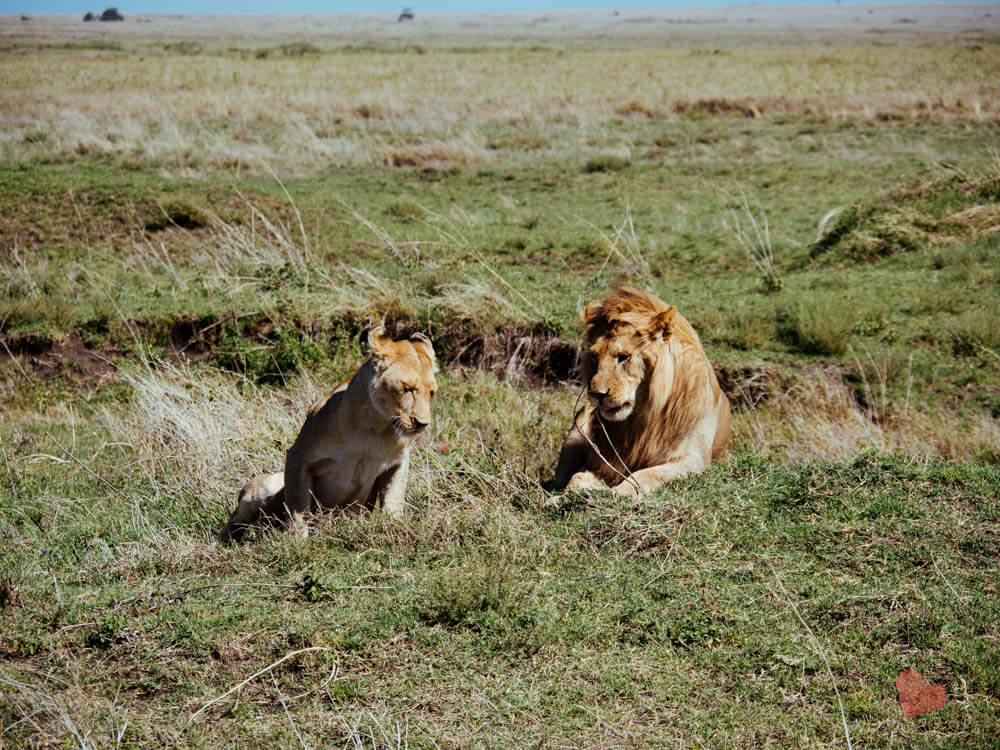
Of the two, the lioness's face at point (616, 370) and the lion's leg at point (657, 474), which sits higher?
the lioness's face at point (616, 370)

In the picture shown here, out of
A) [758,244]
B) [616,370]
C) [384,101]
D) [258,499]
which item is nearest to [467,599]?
[616,370]

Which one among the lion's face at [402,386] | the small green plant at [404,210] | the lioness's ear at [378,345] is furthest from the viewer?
the small green plant at [404,210]

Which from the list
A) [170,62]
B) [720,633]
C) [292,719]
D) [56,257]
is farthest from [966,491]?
[170,62]

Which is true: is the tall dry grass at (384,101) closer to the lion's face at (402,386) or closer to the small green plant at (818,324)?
the small green plant at (818,324)

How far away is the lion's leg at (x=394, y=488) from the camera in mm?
6297

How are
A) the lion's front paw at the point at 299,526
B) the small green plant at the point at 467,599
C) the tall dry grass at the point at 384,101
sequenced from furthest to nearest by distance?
the tall dry grass at the point at 384,101
the lion's front paw at the point at 299,526
the small green plant at the point at 467,599

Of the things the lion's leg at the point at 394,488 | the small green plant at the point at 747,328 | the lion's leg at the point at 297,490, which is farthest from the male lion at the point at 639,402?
the small green plant at the point at 747,328

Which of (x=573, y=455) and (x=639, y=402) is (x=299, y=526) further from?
(x=639, y=402)

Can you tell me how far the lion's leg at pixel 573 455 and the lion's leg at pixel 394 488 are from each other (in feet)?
4.71

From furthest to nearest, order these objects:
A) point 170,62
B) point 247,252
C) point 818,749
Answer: point 170,62, point 247,252, point 818,749

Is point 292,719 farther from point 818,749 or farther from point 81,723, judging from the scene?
point 818,749

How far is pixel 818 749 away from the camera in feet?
13.1

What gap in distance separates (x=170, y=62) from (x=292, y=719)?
52.0 meters

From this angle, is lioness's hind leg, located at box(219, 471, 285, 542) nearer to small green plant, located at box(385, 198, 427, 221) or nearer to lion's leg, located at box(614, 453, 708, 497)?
lion's leg, located at box(614, 453, 708, 497)
